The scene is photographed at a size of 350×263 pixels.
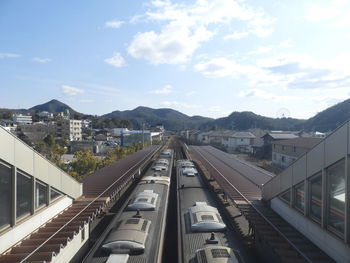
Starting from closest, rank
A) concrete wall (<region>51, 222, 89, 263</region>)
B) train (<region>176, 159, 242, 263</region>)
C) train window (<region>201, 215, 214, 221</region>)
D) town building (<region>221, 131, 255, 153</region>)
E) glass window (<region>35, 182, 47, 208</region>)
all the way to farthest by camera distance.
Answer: train (<region>176, 159, 242, 263</region>) < concrete wall (<region>51, 222, 89, 263</region>) < glass window (<region>35, 182, 47, 208</region>) < train window (<region>201, 215, 214, 221</region>) < town building (<region>221, 131, 255, 153</region>)

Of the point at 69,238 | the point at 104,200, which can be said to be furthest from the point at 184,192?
the point at 69,238

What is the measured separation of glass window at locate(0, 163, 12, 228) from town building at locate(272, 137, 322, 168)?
106ft

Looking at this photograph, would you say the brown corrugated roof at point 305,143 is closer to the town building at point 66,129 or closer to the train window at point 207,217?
the train window at point 207,217

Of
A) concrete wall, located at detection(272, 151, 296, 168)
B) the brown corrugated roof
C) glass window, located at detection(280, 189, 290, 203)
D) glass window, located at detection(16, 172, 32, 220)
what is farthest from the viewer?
concrete wall, located at detection(272, 151, 296, 168)

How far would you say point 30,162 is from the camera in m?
11.0

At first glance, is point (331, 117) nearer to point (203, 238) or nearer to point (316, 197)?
point (316, 197)

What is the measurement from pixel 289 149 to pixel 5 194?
38.1m

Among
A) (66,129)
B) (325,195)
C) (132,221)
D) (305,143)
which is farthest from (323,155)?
(66,129)

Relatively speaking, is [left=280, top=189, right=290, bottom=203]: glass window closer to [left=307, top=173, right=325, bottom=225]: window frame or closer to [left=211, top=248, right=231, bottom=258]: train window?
[left=307, top=173, right=325, bottom=225]: window frame

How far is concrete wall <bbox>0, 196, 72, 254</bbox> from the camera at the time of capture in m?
9.21

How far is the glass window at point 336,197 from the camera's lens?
8.67 m

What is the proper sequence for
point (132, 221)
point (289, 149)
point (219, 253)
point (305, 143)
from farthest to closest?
point (289, 149) → point (305, 143) → point (132, 221) → point (219, 253)

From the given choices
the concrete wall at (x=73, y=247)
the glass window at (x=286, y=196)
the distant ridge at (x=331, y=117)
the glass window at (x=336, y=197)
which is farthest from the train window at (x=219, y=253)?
the distant ridge at (x=331, y=117)

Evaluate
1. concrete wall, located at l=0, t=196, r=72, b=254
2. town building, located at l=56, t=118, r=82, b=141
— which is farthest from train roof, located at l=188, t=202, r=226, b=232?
town building, located at l=56, t=118, r=82, b=141
